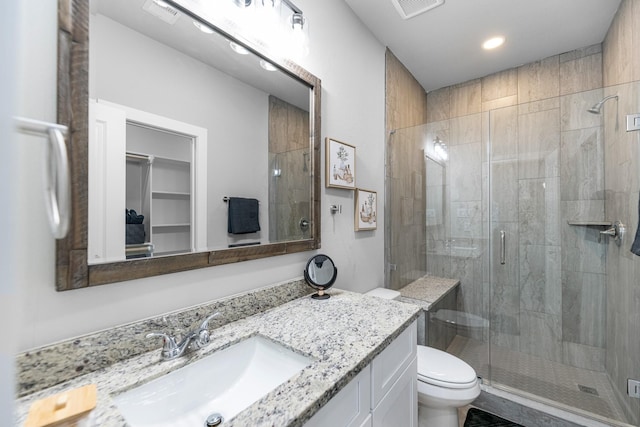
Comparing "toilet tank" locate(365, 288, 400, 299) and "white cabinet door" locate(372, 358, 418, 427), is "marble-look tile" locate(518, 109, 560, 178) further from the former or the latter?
"white cabinet door" locate(372, 358, 418, 427)

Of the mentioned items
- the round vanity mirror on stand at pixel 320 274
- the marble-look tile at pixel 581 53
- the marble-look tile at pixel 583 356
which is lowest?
the marble-look tile at pixel 583 356

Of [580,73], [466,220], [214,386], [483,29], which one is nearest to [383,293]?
[466,220]

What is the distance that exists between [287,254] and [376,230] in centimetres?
94

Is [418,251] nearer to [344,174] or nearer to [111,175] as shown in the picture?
[344,174]

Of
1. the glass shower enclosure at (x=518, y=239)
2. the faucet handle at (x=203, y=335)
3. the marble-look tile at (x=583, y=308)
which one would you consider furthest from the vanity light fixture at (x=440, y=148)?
the faucet handle at (x=203, y=335)

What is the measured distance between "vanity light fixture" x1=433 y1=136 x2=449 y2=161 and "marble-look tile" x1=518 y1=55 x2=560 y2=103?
2.63 feet

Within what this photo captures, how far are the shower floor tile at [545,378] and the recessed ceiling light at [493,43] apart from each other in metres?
2.38

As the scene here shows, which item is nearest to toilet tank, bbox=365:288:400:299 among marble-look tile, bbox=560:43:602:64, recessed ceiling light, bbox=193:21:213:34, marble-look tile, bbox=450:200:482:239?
marble-look tile, bbox=450:200:482:239

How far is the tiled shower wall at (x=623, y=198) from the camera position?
152cm

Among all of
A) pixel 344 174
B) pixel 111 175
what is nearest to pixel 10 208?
pixel 111 175

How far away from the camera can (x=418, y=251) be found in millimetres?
2539

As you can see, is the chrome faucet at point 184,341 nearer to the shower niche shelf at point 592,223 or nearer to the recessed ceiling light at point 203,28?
the recessed ceiling light at point 203,28

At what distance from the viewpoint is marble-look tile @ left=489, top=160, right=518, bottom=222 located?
2240 millimetres

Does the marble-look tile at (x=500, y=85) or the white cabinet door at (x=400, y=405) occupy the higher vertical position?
the marble-look tile at (x=500, y=85)
